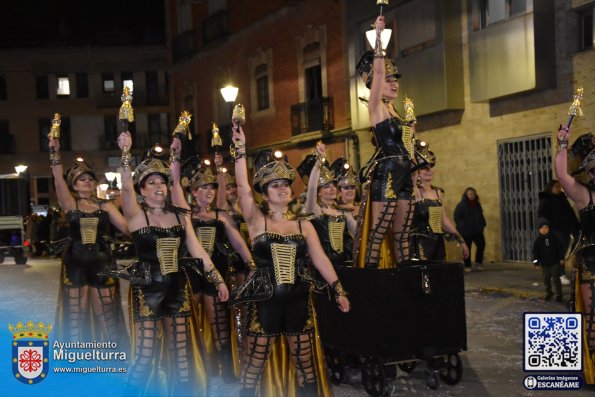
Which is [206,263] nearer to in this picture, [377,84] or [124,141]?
[124,141]

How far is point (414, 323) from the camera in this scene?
7.25 m

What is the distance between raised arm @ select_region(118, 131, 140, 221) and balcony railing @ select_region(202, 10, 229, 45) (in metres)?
25.2

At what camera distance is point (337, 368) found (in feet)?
26.6

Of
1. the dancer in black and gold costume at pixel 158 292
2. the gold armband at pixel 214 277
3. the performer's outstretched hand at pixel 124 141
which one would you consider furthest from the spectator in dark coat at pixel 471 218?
the performer's outstretched hand at pixel 124 141

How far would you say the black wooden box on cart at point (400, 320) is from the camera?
7148mm

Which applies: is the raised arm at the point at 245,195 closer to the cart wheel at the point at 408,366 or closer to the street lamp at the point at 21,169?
the cart wheel at the point at 408,366

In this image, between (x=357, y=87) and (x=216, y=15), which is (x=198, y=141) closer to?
(x=216, y=15)

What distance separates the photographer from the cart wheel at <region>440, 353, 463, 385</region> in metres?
7.80

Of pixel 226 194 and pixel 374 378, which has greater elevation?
pixel 226 194

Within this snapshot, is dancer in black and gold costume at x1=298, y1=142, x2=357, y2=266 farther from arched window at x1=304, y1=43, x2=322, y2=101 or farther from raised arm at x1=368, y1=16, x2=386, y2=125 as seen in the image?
arched window at x1=304, y1=43, x2=322, y2=101

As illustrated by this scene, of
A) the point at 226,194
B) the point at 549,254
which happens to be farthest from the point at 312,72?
the point at 226,194

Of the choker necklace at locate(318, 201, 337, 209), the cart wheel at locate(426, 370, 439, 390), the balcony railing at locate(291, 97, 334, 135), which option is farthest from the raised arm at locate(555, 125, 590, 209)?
the balcony railing at locate(291, 97, 334, 135)

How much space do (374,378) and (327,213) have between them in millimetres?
2099

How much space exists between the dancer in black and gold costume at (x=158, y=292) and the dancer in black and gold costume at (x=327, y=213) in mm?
1998
